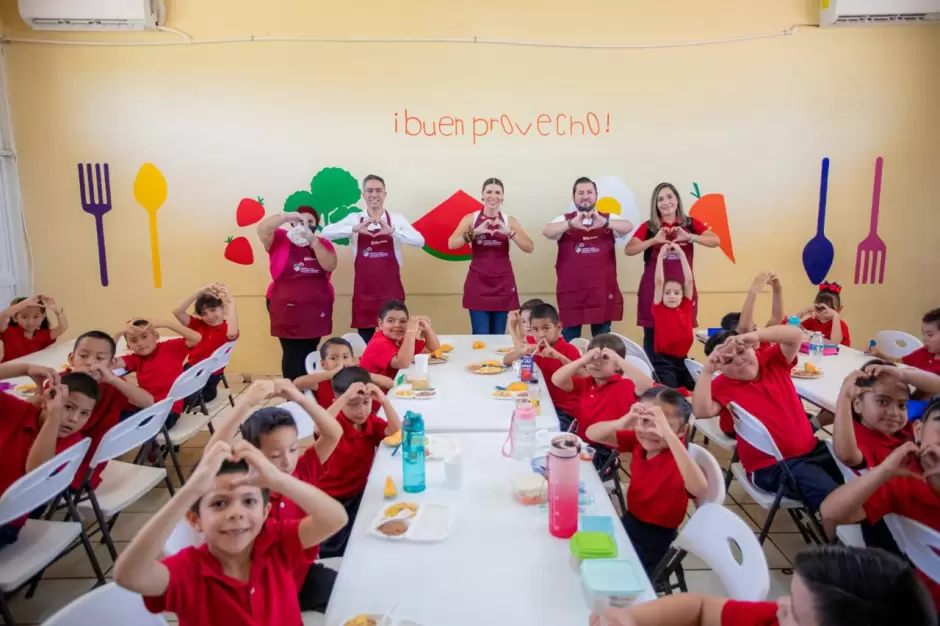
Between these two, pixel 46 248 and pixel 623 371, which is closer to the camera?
pixel 623 371

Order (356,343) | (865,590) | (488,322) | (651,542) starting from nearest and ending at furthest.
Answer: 1. (865,590)
2. (651,542)
3. (356,343)
4. (488,322)

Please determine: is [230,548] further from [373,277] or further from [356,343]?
[373,277]

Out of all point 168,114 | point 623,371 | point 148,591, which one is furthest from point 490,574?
point 168,114

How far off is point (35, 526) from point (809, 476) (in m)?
3.07

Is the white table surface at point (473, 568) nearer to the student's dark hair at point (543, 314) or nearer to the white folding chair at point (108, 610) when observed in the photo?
the white folding chair at point (108, 610)

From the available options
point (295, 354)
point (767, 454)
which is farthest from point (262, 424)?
point (295, 354)

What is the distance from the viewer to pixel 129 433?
257cm

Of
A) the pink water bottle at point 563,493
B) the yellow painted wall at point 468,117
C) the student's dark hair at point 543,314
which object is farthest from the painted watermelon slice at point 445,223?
the pink water bottle at point 563,493

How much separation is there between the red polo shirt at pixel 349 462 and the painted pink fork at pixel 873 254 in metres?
5.02

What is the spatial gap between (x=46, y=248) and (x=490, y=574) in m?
5.60

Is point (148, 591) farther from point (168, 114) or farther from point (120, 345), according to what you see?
point (168, 114)

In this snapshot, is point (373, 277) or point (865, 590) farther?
point (373, 277)

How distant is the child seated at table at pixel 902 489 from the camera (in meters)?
1.84

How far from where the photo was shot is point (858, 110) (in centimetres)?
536
